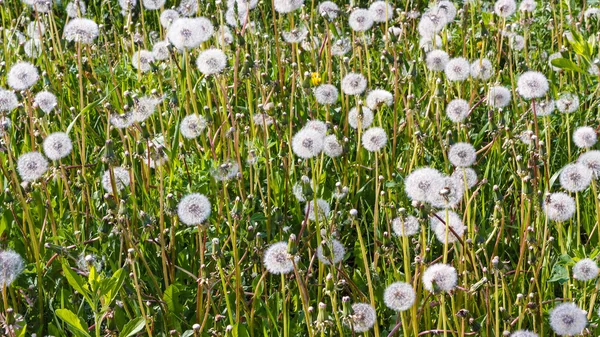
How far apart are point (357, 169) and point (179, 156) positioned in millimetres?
530

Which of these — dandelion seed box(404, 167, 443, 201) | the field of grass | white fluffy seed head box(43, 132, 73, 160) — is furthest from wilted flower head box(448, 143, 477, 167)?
white fluffy seed head box(43, 132, 73, 160)

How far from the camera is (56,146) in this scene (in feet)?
7.30

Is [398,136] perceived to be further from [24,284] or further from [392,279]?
[24,284]

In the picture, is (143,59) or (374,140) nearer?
(374,140)

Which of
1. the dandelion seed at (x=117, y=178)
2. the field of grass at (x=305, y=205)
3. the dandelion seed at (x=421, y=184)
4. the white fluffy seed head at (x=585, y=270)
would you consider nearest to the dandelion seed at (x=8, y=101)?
the field of grass at (x=305, y=205)

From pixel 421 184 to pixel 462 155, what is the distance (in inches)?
14.1

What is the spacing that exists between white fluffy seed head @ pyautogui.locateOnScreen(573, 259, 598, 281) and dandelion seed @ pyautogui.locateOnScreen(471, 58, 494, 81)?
1.19m

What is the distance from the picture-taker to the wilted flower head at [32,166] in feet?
7.17

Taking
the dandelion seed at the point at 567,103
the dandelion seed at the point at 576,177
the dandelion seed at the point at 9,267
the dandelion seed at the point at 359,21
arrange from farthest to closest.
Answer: the dandelion seed at the point at 359,21, the dandelion seed at the point at 567,103, the dandelion seed at the point at 576,177, the dandelion seed at the point at 9,267

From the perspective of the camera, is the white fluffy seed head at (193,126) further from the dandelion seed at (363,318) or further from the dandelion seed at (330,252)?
the dandelion seed at (363,318)

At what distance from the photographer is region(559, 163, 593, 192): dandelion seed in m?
2.05

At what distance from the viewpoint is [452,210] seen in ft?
7.11

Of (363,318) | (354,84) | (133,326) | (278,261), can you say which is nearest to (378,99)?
(354,84)

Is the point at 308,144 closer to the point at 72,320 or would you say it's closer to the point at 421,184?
the point at 421,184
